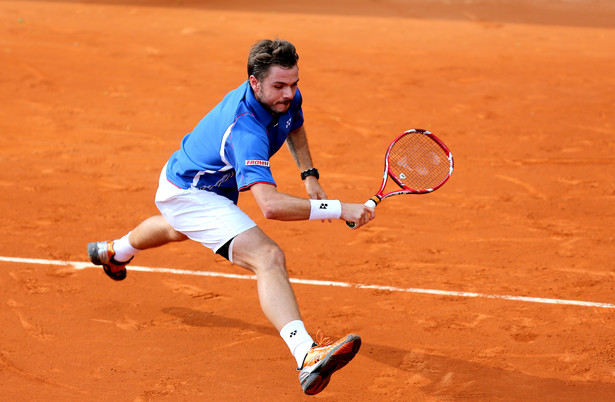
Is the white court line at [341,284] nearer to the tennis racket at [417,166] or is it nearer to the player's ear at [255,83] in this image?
the tennis racket at [417,166]

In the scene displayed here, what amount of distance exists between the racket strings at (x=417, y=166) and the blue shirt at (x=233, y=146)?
32.7 inches

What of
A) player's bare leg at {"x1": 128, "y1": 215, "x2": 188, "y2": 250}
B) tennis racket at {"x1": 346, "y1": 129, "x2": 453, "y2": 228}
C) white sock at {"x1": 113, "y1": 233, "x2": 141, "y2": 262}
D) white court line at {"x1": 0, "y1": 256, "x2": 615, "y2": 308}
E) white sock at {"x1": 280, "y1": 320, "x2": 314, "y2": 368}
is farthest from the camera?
white court line at {"x1": 0, "y1": 256, "x2": 615, "y2": 308}

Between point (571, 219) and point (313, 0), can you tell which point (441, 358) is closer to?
point (571, 219)

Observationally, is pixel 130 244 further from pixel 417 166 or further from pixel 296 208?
pixel 417 166

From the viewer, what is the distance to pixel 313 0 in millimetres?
18844

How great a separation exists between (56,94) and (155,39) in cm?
364

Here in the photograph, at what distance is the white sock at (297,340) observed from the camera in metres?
4.48

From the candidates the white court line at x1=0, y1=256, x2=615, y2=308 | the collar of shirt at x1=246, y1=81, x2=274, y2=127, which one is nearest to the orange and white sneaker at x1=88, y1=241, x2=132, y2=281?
the white court line at x1=0, y1=256, x2=615, y2=308

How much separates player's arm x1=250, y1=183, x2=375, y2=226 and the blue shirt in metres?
0.08

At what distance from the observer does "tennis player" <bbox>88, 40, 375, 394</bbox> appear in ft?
14.9

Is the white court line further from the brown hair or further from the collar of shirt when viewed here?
the brown hair

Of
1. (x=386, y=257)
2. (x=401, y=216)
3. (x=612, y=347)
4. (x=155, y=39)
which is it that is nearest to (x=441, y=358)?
(x=612, y=347)

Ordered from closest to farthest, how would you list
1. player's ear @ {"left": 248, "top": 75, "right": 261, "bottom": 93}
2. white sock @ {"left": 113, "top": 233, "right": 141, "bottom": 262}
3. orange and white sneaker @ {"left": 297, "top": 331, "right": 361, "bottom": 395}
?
orange and white sneaker @ {"left": 297, "top": 331, "right": 361, "bottom": 395}, player's ear @ {"left": 248, "top": 75, "right": 261, "bottom": 93}, white sock @ {"left": 113, "top": 233, "right": 141, "bottom": 262}

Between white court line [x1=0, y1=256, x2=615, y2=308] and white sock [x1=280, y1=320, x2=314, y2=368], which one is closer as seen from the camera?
white sock [x1=280, y1=320, x2=314, y2=368]
